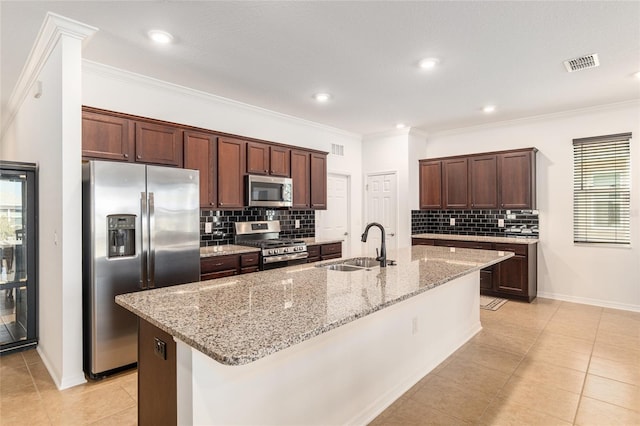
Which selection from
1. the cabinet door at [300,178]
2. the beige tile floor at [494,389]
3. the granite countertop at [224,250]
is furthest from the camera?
the cabinet door at [300,178]

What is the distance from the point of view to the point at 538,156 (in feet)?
17.7

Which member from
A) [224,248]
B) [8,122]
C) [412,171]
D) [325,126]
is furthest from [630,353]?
[8,122]

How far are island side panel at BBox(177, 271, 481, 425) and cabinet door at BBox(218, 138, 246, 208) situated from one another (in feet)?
8.54

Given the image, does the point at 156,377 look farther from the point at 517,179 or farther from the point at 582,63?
the point at 517,179

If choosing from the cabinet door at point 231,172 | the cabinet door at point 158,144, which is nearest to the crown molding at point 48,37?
the cabinet door at point 158,144

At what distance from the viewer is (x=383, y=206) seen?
21.4 feet

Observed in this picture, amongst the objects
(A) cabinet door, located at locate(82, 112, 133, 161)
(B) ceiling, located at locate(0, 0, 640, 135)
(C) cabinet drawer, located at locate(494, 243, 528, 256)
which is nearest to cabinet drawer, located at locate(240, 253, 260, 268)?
(A) cabinet door, located at locate(82, 112, 133, 161)

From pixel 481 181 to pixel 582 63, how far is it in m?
2.50

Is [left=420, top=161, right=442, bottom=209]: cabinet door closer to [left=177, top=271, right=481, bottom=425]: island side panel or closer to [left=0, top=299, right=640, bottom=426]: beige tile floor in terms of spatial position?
[left=0, top=299, right=640, bottom=426]: beige tile floor

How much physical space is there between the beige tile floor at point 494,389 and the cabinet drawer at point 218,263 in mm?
1125

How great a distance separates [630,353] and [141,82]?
5639mm

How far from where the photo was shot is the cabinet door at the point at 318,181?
5.44m

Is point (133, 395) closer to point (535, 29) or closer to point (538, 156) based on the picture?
point (535, 29)

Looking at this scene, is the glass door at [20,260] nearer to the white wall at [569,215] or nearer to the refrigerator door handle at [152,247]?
the refrigerator door handle at [152,247]
